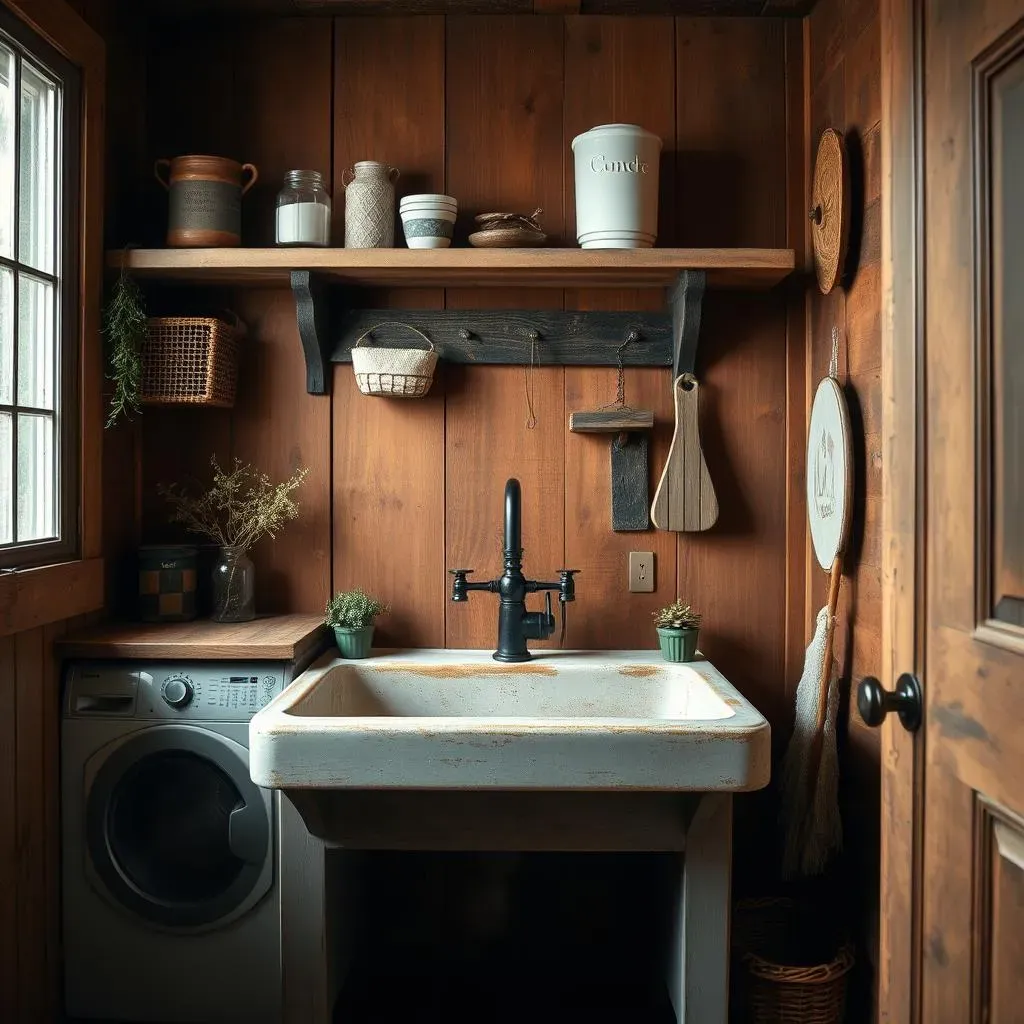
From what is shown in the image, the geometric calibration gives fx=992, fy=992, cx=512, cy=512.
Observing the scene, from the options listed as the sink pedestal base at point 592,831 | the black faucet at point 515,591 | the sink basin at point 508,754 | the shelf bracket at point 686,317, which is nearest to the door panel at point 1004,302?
the sink basin at point 508,754

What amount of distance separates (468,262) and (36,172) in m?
0.88

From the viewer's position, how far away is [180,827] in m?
→ 2.03

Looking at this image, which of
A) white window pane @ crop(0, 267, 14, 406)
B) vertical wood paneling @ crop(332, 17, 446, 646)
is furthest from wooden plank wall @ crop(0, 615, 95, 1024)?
vertical wood paneling @ crop(332, 17, 446, 646)

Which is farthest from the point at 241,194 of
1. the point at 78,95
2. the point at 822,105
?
the point at 822,105

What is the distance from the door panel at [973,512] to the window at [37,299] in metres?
1.59

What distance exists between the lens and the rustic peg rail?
212 centimetres

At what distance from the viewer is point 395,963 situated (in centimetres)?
238

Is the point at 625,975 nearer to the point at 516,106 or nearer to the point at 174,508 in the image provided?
the point at 174,508

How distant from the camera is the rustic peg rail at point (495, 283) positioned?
6.97 ft

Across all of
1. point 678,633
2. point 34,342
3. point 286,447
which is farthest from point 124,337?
point 678,633

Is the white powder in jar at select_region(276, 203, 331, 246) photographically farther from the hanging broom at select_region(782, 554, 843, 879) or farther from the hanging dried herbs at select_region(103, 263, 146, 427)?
the hanging broom at select_region(782, 554, 843, 879)

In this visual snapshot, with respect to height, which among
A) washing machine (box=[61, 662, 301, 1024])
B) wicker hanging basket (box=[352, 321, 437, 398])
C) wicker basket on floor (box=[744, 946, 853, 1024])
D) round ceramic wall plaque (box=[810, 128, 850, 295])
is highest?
round ceramic wall plaque (box=[810, 128, 850, 295])

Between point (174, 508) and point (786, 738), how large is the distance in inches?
62.0

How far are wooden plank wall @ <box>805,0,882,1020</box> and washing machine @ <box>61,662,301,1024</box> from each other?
1.18m
